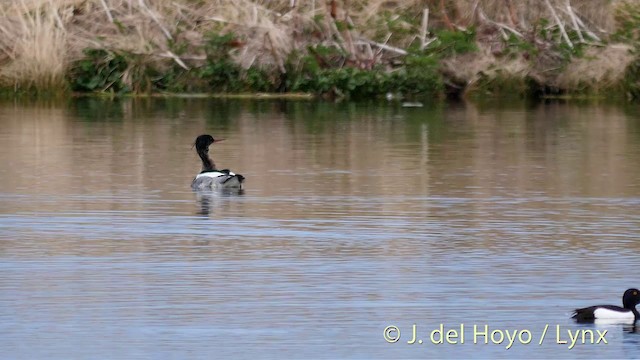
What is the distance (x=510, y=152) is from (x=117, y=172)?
5.38 meters

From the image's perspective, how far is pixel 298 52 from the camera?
109 feet

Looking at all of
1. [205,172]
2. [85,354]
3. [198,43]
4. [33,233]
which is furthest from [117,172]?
[198,43]

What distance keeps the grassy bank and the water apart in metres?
9.29

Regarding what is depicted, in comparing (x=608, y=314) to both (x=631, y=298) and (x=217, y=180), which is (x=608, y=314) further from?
(x=217, y=180)

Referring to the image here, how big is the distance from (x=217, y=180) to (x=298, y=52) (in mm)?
16769

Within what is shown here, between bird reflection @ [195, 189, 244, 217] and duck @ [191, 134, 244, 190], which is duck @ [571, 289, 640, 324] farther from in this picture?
duck @ [191, 134, 244, 190]

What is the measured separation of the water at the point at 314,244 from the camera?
969 cm

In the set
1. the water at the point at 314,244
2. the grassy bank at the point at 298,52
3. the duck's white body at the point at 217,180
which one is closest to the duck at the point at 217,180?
the duck's white body at the point at 217,180

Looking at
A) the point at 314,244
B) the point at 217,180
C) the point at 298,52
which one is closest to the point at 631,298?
the point at 314,244

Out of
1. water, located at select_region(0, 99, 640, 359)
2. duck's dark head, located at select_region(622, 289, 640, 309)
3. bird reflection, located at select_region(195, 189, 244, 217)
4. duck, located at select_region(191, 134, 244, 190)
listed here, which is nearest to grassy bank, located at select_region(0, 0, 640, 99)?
water, located at select_region(0, 99, 640, 359)

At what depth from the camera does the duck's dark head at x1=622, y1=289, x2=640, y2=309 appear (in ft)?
33.0

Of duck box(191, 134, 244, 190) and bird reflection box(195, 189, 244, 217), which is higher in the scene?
duck box(191, 134, 244, 190)

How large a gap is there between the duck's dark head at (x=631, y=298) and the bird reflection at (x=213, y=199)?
5.61 m

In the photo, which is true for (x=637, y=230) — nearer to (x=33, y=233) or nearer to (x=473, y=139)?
(x=33, y=233)
